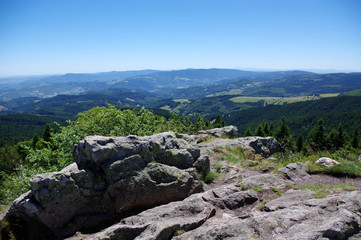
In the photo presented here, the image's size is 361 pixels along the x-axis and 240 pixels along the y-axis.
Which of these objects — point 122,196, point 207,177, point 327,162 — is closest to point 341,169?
point 327,162

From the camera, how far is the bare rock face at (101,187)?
30.4 feet

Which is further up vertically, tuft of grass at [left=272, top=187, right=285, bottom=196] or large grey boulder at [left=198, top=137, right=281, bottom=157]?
tuft of grass at [left=272, top=187, right=285, bottom=196]

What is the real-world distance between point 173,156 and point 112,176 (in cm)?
425

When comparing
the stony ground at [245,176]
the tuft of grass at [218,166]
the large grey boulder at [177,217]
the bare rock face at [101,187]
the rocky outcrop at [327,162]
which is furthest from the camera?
the tuft of grass at [218,166]

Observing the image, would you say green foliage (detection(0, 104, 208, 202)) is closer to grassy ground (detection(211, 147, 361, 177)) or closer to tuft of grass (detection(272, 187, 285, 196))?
grassy ground (detection(211, 147, 361, 177))

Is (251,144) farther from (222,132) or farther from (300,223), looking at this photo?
(300,223)

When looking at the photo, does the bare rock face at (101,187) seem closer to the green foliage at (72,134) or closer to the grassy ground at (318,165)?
the grassy ground at (318,165)

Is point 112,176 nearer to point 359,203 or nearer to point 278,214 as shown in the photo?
point 278,214

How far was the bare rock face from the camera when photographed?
9.27 metres

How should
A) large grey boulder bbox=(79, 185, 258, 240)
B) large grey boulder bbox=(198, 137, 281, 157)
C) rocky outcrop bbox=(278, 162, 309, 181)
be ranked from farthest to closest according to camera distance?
1. large grey boulder bbox=(198, 137, 281, 157)
2. rocky outcrop bbox=(278, 162, 309, 181)
3. large grey boulder bbox=(79, 185, 258, 240)

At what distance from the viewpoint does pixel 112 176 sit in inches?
419

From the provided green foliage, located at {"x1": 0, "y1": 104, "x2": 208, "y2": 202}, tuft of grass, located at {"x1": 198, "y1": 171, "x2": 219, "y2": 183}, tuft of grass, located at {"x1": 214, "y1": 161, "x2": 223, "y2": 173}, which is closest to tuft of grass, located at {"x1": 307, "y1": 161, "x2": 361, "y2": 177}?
tuft of grass, located at {"x1": 214, "y1": 161, "x2": 223, "y2": 173}

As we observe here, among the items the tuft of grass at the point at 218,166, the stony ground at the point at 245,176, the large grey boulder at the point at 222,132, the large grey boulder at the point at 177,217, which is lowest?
the large grey boulder at the point at 222,132

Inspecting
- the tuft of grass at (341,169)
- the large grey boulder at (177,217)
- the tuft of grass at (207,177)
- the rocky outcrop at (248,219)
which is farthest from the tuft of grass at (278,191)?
the tuft of grass at (341,169)
